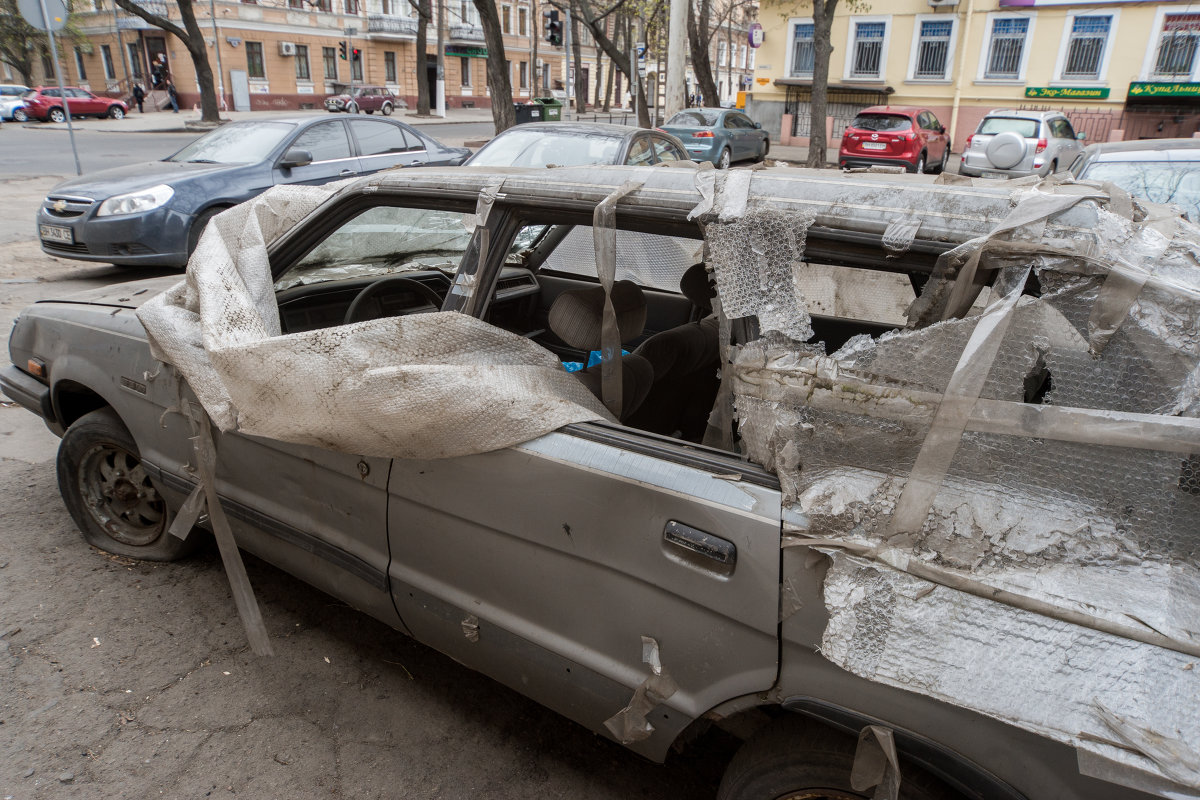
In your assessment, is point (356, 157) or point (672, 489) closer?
point (672, 489)

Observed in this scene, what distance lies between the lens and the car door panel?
5.19 feet

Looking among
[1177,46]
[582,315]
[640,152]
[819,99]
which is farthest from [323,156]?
[1177,46]

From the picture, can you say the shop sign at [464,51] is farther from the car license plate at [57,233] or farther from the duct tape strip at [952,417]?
the duct tape strip at [952,417]

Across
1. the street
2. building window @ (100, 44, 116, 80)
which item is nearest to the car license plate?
the street

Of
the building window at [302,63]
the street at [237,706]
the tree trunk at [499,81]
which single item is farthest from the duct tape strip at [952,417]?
the building window at [302,63]

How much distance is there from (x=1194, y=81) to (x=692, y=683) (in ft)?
92.8

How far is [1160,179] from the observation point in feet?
17.9

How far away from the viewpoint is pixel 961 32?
2456 cm

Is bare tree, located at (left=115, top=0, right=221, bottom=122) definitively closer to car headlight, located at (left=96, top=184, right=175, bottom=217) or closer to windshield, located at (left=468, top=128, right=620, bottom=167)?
car headlight, located at (left=96, top=184, right=175, bottom=217)

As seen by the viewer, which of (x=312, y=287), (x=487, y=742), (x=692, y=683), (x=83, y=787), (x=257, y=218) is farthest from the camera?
(x=312, y=287)

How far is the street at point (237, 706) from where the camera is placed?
7.23 feet

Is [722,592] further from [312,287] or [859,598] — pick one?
[312,287]

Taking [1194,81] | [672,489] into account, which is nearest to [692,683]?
[672,489]

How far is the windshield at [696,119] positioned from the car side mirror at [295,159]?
39.7 ft
